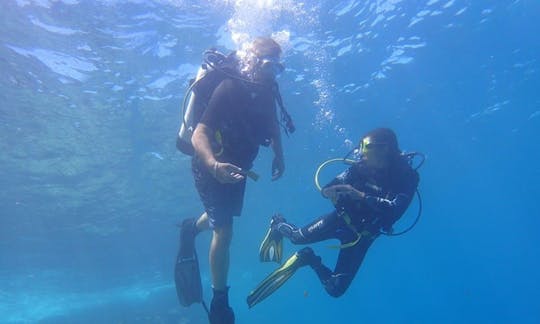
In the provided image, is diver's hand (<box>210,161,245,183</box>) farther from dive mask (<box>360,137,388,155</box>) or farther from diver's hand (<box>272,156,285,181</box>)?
dive mask (<box>360,137,388,155</box>)

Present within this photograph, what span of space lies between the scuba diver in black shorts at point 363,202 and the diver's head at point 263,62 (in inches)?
93.2

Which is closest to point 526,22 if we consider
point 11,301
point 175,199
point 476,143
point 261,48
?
point 476,143

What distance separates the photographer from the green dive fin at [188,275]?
7613 mm

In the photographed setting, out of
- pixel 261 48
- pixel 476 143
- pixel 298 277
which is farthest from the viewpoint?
pixel 298 277

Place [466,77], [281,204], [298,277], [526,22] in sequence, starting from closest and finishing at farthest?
[526,22], [466,77], [281,204], [298,277]

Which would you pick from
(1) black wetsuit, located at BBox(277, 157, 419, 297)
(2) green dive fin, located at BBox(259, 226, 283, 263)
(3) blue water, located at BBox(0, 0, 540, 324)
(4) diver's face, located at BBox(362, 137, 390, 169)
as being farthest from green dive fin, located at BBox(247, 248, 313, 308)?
(3) blue water, located at BBox(0, 0, 540, 324)

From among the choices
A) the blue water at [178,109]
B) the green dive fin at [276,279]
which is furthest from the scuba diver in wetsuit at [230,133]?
the blue water at [178,109]

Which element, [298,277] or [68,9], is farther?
[298,277]

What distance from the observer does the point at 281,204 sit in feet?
105

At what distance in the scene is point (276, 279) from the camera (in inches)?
283

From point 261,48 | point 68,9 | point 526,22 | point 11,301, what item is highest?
point 11,301

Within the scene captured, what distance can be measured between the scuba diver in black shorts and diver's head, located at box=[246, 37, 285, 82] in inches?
93.2

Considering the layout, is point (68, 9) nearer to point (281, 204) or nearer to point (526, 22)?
point (526, 22)

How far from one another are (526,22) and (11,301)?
4934 centimetres
